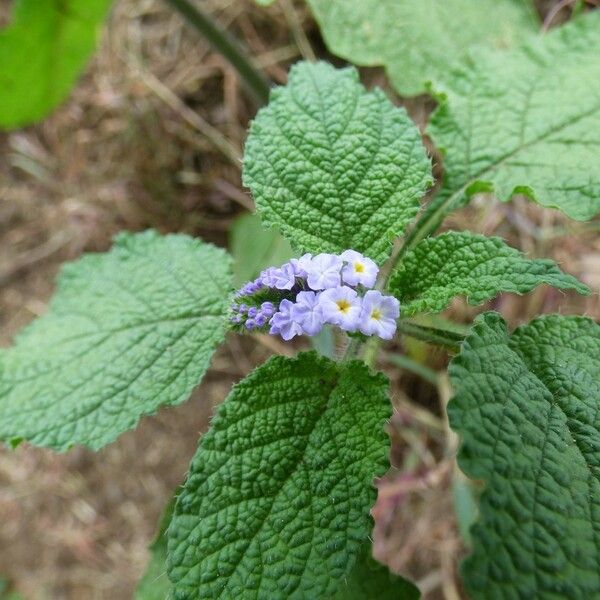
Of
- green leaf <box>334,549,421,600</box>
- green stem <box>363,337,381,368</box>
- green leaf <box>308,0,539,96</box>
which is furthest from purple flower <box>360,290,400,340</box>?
green leaf <box>308,0,539,96</box>

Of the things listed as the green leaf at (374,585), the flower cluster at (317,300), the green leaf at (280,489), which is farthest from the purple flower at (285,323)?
the green leaf at (374,585)

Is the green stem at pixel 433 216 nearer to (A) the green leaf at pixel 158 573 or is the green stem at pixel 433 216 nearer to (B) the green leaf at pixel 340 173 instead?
(B) the green leaf at pixel 340 173

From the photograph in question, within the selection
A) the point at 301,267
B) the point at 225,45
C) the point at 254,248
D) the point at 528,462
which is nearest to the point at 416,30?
the point at 225,45

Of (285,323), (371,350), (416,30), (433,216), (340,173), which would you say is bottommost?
(371,350)

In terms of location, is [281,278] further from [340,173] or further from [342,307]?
[340,173]

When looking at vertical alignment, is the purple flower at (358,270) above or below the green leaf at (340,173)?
below

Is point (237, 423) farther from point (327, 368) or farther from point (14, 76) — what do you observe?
point (14, 76)
